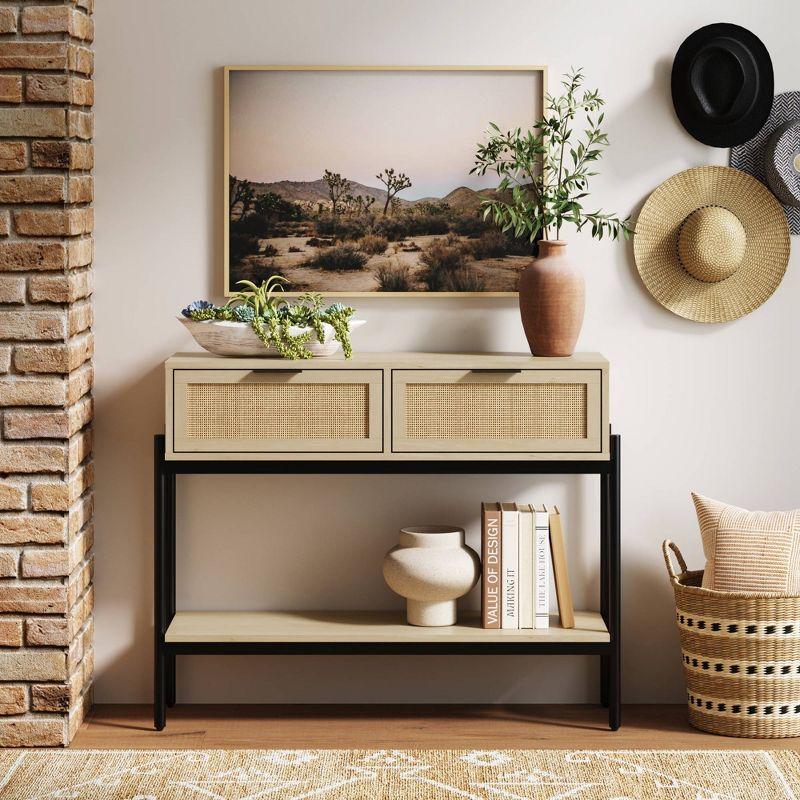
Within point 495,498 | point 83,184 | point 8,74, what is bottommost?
point 495,498

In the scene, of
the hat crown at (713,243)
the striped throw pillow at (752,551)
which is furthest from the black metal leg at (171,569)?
the hat crown at (713,243)

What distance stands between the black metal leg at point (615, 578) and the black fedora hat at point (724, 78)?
959mm

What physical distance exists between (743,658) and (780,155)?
1.37 m

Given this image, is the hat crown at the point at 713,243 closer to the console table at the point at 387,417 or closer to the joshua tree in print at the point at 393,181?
the console table at the point at 387,417

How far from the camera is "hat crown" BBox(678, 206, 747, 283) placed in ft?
10.3

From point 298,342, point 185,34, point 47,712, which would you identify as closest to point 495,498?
point 298,342

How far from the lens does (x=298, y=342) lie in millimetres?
2891

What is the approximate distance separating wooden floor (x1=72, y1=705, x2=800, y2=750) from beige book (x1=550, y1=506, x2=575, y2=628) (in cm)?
31

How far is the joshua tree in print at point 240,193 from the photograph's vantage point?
317 cm

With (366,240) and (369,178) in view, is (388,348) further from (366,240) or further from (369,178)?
(369,178)

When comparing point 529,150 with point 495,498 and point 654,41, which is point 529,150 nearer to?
point 654,41

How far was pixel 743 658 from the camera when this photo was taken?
293cm

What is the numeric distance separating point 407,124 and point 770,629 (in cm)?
166

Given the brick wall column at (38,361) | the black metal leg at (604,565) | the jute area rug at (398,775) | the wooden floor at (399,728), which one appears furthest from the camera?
the black metal leg at (604,565)
